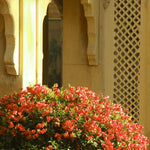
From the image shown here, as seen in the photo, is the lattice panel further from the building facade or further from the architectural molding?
the architectural molding

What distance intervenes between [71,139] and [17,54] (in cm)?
140

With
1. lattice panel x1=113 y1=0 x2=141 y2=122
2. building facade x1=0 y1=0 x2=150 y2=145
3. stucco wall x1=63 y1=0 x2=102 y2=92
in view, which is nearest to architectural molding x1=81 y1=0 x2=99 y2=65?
building facade x1=0 y1=0 x2=150 y2=145

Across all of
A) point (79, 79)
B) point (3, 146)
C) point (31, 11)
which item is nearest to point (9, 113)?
point (3, 146)

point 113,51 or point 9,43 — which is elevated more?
point 9,43

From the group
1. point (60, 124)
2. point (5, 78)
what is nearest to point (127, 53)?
point (5, 78)

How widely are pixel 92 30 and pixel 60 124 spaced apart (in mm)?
3517

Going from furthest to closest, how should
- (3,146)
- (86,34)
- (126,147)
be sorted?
1. (86,34)
2. (126,147)
3. (3,146)

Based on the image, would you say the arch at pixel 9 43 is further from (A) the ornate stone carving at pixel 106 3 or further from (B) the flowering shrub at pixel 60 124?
(A) the ornate stone carving at pixel 106 3

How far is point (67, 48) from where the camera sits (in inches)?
299

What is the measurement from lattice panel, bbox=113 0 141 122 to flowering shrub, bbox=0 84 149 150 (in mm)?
3224

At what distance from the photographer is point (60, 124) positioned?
3930 mm

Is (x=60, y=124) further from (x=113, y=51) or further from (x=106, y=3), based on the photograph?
(x=106, y=3)

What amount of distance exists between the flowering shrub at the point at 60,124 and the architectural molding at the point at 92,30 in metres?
2.80

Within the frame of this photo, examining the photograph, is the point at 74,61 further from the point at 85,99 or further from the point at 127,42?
the point at 85,99
